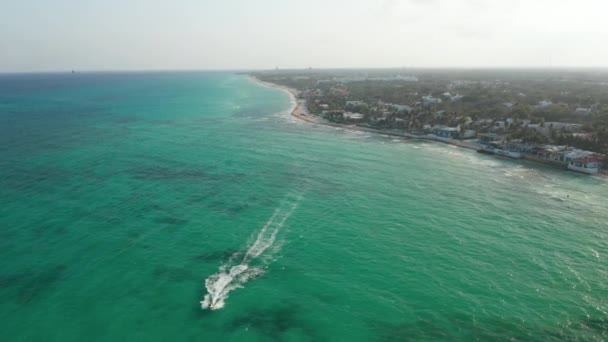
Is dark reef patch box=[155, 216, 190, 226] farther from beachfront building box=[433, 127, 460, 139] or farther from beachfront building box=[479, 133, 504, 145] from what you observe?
beachfront building box=[433, 127, 460, 139]

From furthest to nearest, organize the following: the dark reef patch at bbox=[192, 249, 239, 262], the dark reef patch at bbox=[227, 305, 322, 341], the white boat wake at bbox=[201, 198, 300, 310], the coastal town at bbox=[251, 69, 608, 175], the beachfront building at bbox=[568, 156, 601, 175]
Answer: the coastal town at bbox=[251, 69, 608, 175]
the beachfront building at bbox=[568, 156, 601, 175]
the dark reef patch at bbox=[192, 249, 239, 262]
the white boat wake at bbox=[201, 198, 300, 310]
the dark reef patch at bbox=[227, 305, 322, 341]

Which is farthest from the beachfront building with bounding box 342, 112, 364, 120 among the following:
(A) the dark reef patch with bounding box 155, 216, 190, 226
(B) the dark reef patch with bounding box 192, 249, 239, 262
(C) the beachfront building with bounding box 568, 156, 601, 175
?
(B) the dark reef patch with bounding box 192, 249, 239, 262

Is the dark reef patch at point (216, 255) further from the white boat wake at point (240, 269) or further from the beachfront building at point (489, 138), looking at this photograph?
the beachfront building at point (489, 138)

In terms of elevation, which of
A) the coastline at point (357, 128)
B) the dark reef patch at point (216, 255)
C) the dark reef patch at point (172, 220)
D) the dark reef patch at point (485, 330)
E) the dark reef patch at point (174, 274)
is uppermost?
the dark reef patch at point (172, 220)

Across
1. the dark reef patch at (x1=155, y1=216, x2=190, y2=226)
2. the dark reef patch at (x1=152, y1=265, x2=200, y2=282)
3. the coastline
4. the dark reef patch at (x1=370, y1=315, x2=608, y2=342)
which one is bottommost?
the dark reef patch at (x1=370, y1=315, x2=608, y2=342)

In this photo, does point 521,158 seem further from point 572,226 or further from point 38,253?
point 38,253

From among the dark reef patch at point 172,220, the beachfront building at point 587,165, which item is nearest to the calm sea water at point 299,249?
the dark reef patch at point 172,220

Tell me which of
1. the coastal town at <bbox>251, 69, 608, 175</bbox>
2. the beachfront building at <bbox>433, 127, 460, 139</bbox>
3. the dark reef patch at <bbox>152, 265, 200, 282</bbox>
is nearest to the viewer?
the dark reef patch at <bbox>152, 265, 200, 282</bbox>
